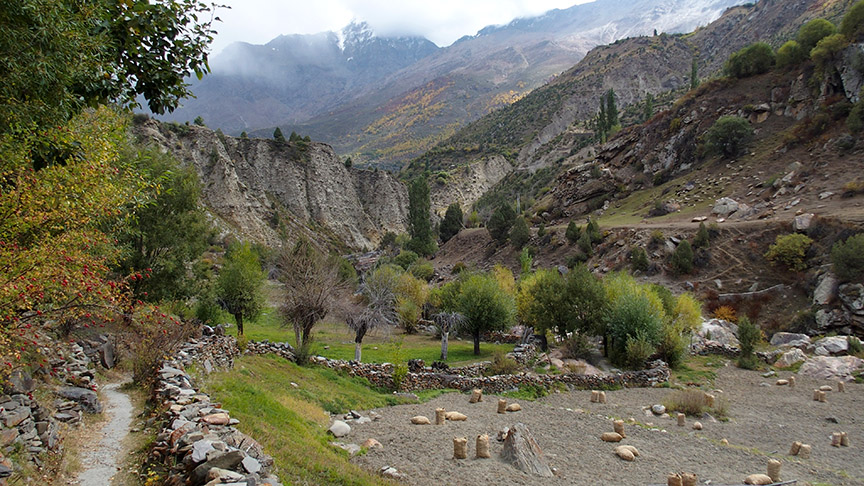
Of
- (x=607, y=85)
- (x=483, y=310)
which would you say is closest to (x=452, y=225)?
(x=483, y=310)

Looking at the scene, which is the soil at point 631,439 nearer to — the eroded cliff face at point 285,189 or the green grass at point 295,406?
the green grass at point 295,406

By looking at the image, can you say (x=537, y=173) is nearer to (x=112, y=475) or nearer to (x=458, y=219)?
(x=458, y=219)

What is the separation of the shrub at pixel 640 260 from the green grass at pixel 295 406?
29.8m

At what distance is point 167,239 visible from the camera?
18359 millimetres

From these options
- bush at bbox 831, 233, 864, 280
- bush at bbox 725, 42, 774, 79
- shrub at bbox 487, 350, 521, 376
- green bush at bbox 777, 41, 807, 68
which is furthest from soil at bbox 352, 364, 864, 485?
bush at bbox 725, 42, 774, 79

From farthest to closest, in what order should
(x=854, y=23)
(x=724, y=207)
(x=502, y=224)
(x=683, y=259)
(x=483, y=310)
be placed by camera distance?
(x=502, y=224)
(x=854, y=23)
(x=724, y=207)
(x=683, y=259)
(x=483, y=310)

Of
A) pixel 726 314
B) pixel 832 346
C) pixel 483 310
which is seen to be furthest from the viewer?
pixel 726 314

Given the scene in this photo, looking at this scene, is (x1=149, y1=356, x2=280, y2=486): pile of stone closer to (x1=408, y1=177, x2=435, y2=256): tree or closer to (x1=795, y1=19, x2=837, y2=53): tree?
(x1=408, y1=177, x2=435, y2=256): tree

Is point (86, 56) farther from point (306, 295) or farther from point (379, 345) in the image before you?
point (379, 345)

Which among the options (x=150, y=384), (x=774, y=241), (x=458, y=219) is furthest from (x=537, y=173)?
(x=150, y=384)

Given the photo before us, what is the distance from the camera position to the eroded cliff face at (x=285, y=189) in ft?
199

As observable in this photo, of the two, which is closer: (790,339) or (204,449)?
(204,449)

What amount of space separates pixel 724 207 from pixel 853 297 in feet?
51.5

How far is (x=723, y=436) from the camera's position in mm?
13805
